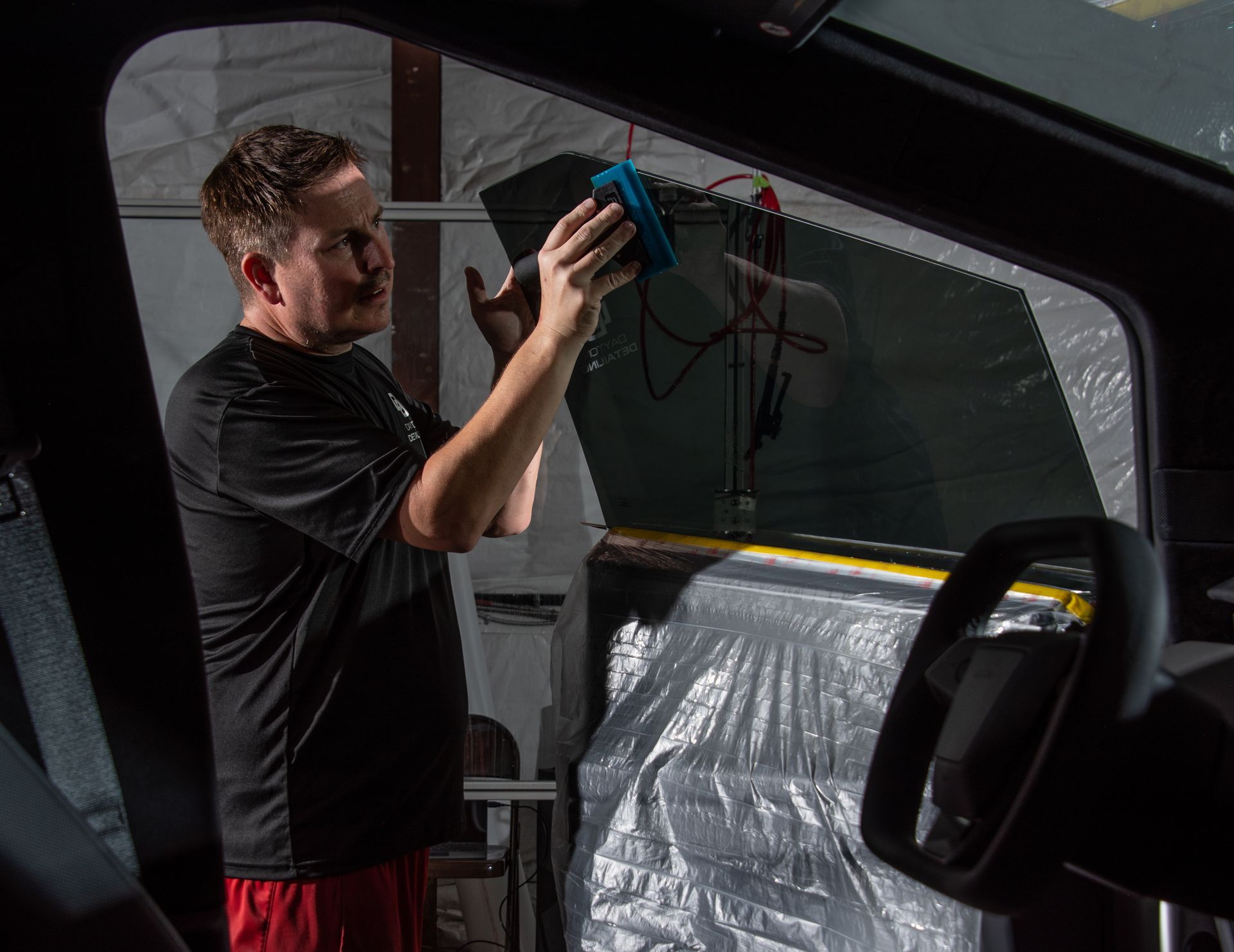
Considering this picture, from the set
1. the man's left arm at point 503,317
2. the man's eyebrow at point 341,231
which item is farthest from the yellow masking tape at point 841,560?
the man's eyebrow at point 341,231

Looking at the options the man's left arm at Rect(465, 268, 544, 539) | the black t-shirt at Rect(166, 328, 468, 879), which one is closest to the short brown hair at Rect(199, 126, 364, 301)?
the black t-shirt at Rect(166, 328, 468, 879)

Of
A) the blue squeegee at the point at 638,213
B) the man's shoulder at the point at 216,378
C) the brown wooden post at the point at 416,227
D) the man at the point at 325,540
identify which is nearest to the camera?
the blue squeegee at the point at 638,213

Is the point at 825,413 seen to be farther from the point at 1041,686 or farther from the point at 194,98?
the point at 194,98

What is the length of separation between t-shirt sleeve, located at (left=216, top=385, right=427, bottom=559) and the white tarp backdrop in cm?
146

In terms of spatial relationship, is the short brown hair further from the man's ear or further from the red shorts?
the red shorts

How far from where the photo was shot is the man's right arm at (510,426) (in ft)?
3.63

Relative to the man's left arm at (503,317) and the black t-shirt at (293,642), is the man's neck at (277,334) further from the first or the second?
the man's left arm at (503,317)

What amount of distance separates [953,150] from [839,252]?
258 mm

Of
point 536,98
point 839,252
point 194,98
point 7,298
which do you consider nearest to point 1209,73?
point 839,252

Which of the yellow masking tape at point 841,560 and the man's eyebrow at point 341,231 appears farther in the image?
the man's eyebrow at point 341,231

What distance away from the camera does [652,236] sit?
1.06 metres

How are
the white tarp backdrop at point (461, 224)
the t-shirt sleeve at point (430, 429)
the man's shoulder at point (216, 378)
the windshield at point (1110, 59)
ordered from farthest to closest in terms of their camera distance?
the white tarp backdrop at point (461, 224)
the t-shirt sleeve at point (430, 429)
the man's shoulder at point (216, 378)
the windshield at point (1110, 59)

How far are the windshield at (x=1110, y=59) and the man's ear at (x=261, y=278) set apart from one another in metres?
0.90

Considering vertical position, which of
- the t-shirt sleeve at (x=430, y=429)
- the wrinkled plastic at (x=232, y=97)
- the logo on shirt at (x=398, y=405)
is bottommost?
the t-shirt sleeve at (x=430, y=429)
